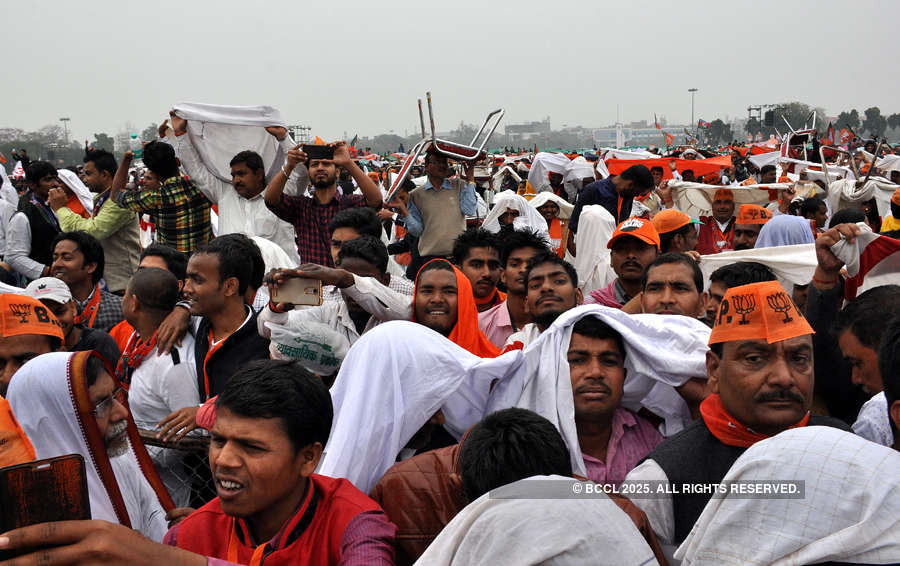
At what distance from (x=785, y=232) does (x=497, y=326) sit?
265 cm

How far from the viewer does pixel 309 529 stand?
2.07 metres

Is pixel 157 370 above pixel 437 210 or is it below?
below

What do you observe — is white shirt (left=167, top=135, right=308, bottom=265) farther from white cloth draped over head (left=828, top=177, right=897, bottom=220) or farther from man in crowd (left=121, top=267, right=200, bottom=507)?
white cloth draped over head (left=828, top=177, right=897, bottom=220)

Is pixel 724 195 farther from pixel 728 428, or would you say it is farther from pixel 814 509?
pixel 814 509

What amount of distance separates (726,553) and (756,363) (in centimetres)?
85

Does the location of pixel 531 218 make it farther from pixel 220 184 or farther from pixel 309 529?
pixel 309 529

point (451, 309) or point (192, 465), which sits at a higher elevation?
point (451, 309)

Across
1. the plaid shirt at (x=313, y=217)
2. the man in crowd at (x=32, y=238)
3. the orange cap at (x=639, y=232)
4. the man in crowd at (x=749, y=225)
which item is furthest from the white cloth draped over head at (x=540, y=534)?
the man in crowd at (x=32, y=238)

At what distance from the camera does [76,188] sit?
25.5ft

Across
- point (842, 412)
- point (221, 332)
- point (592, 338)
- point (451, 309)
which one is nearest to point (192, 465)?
point (221, 332)

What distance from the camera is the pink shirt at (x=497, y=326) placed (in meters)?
4.21

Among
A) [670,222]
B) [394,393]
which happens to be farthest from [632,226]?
[394,393]

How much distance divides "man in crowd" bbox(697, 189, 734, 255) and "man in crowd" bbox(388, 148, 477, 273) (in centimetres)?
256

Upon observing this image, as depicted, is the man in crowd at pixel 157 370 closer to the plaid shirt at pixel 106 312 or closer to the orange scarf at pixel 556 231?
the plaid shirt at pixel 106 312
